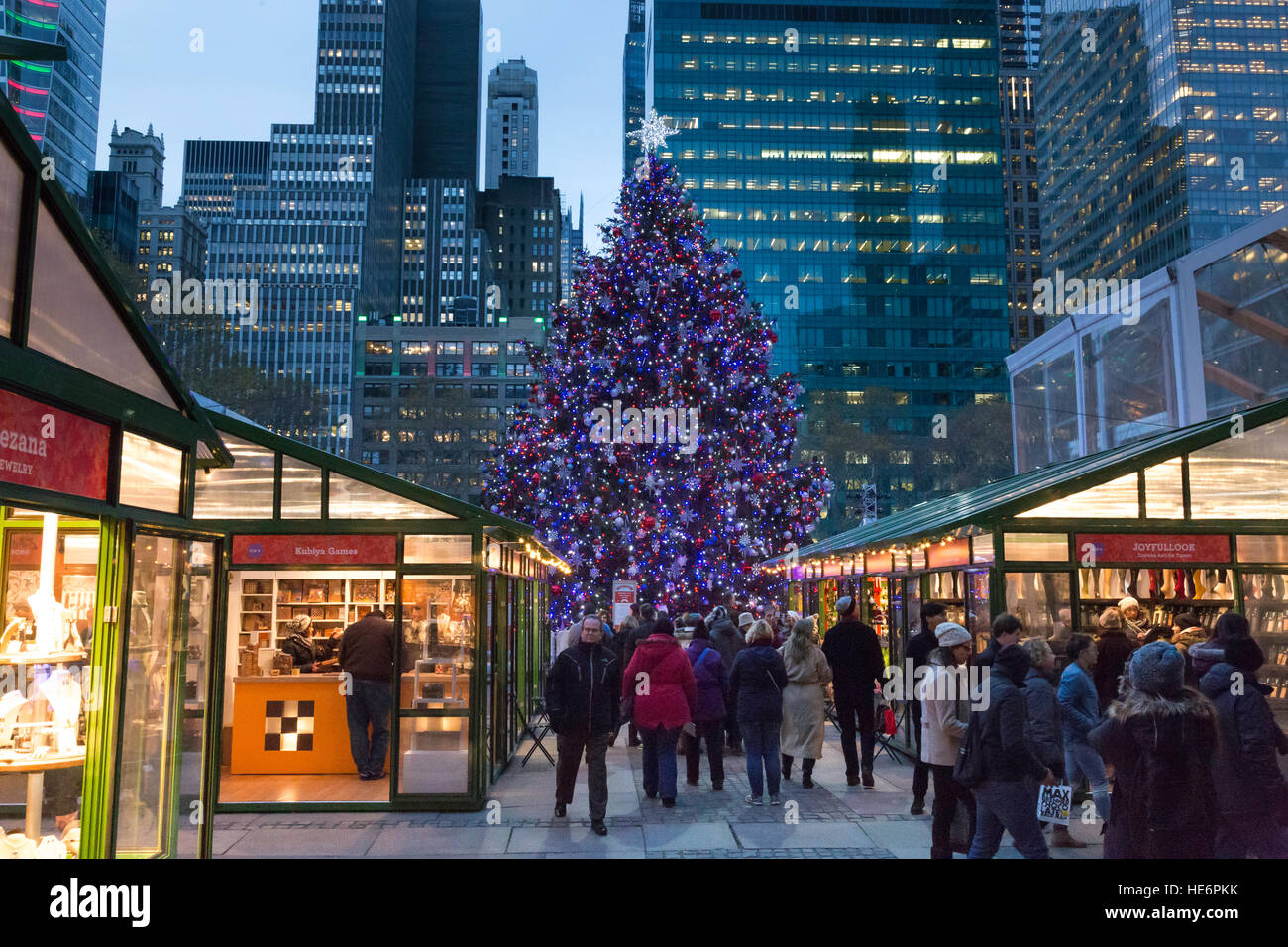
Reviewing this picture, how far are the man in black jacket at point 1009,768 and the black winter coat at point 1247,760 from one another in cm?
93

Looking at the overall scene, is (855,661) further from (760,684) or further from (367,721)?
(367,721)

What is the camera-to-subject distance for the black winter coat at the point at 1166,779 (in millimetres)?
4383

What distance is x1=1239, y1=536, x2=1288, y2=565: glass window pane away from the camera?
403 inches

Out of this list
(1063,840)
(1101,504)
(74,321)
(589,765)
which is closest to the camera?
(74,321)

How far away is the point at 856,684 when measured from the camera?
409 inches

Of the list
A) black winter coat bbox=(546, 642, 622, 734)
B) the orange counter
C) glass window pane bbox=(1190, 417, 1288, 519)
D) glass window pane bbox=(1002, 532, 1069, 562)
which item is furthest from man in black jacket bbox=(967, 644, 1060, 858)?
the orange counter

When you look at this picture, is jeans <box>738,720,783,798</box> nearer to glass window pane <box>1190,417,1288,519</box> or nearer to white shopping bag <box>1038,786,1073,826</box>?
white shopping bag <box>1038,786,1073,826</box>

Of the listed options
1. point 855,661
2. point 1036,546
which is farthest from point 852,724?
point 1036,546

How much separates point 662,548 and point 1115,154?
102061mm

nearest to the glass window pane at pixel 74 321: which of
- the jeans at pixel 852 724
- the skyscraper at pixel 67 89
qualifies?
the jeans at pixel 852 724

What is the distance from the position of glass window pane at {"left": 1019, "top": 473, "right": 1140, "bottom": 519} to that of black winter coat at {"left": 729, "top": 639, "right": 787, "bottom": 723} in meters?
3.06

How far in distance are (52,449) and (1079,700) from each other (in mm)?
7196

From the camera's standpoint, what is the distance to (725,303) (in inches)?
859
